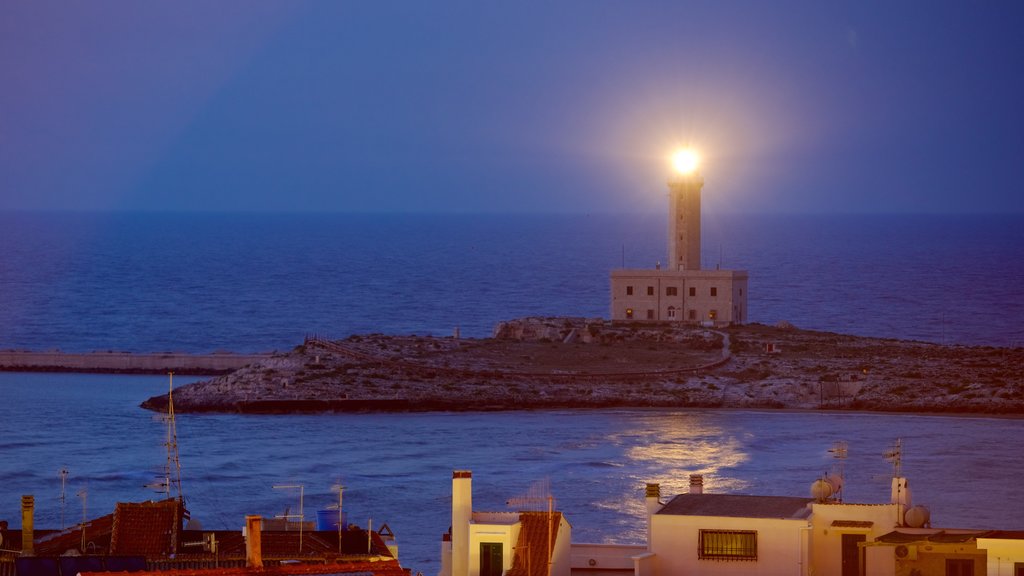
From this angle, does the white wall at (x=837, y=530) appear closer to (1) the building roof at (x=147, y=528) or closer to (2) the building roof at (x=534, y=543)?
(2) the building roof at (x=534, y=543)

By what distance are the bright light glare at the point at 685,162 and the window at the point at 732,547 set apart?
70035 mm

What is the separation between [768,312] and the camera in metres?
133

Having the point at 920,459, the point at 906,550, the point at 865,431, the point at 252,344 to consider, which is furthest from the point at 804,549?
the point at 252,344

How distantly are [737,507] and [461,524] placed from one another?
291 centimetres

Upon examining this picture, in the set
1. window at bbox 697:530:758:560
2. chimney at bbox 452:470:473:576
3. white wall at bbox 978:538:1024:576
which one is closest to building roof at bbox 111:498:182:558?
chimney at bbox 452:470:473:576

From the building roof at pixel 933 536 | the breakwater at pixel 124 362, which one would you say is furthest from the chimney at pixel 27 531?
the breakwater at pixel 124 362

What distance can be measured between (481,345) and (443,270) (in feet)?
359

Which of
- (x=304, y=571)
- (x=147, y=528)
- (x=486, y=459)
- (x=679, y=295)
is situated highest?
(x=679, y=295)

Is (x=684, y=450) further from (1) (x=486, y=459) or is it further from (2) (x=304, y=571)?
(2) (x=304, y=571)

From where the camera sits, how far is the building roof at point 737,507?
1914 cm

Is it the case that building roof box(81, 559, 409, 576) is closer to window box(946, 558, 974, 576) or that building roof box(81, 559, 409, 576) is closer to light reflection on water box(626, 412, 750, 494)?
window box(946, 558, 974, 576)

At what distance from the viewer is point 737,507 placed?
19.6m

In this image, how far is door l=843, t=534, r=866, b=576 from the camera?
1877 centimetres

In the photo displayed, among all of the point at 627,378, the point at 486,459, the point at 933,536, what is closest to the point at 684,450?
the point at 486,459
